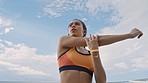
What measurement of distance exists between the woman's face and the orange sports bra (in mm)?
313

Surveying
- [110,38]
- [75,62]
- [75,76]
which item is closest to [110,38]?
[110,38]

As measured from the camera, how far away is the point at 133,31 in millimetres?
3188

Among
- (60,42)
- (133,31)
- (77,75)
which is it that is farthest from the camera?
(60,42)

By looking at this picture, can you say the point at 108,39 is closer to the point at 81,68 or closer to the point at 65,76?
the point at 81,68

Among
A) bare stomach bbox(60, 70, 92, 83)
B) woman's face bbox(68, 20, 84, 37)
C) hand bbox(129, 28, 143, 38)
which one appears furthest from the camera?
woman's face bbox(68, 20, 84, 37)

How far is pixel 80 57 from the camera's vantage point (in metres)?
3.55

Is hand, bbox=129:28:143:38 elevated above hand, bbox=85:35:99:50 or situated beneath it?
elevated above

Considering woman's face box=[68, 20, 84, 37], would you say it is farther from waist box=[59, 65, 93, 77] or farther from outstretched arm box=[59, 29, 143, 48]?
A: waist box=[59, 65, 93, 77]

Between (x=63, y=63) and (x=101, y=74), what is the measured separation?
0.57 meters

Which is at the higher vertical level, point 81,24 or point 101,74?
point 81,24

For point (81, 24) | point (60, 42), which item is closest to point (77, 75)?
point (60, 42)

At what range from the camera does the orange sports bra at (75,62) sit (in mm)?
3520

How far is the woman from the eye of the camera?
3.21 meters

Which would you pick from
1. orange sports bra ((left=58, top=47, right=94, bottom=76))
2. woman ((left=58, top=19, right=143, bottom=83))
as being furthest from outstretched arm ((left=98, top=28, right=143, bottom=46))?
orange sports bra ((left=58, top=47, right=94, bottom=76))
